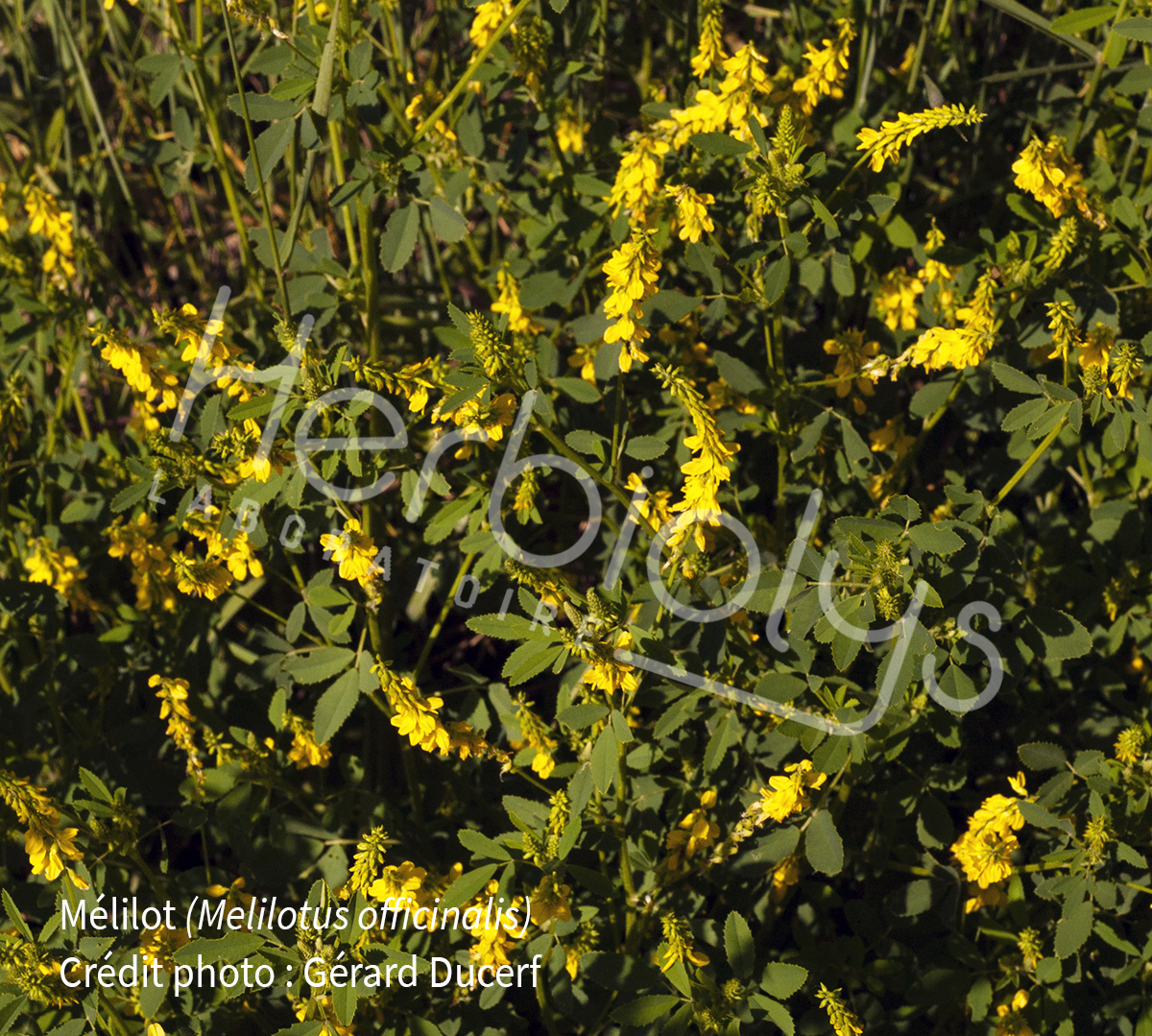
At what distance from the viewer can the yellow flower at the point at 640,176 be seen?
194cm

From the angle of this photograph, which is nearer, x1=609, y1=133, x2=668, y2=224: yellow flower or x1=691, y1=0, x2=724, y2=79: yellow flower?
x1=609, y1=133, x2=668, y2=224: yellow flower

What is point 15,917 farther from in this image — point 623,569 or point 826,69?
point 826,69

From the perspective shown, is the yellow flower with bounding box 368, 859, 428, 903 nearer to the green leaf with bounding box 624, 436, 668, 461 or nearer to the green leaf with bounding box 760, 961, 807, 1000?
the green leaf with bounding box 760, 961, 807, 1000

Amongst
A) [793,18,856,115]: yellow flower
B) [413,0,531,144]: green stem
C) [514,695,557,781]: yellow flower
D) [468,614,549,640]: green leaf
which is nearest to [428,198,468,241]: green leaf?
[413,0,531,144]: green stem

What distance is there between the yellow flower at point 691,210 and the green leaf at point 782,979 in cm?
128

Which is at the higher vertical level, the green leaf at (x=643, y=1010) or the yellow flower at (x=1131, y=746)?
the yellow flower at (x=1131, y=746)

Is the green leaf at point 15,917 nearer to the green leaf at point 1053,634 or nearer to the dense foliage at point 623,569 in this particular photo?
the dense foliage at point 623,569

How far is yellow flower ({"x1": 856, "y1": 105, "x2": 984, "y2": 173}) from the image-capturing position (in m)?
1.66

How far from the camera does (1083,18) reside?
2.04 m

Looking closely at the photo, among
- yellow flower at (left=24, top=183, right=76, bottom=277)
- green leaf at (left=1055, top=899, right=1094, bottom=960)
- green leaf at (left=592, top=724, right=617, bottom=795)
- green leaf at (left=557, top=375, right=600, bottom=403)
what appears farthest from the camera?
yellow flower at (left=24, top=183, right=76, bottom=277)

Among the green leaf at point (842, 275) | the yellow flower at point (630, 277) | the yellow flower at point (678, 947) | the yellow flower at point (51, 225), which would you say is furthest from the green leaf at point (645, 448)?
the yellow flower at point (51, 225)

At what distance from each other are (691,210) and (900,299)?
64cm

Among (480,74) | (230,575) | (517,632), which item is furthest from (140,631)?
(480,74)

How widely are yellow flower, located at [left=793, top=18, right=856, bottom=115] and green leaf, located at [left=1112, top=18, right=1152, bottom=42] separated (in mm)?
470
